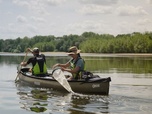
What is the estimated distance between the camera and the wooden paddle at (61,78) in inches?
585

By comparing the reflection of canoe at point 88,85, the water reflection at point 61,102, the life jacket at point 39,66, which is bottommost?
the water reflection at point 61,102

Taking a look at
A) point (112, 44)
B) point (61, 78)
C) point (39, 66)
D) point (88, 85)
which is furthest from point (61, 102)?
point (112, 44)

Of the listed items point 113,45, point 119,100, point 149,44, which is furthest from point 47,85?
point 113,45

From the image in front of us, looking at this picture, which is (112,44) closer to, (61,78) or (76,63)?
(61,78)

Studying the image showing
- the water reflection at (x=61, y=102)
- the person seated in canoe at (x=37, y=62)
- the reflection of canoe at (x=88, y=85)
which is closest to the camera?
the water reflection at (x=61, y=102)

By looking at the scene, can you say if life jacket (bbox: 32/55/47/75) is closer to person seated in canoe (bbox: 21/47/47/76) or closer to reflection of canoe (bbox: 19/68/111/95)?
person seated in canoe (bbox: 21/47/47/76)

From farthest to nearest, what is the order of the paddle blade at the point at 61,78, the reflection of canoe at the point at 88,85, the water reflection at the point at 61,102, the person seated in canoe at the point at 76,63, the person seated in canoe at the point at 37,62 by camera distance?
the person seated in canoe at the point at 37,62 → the paddle blade at the point at 61,78 → the person seated in canoe at the point at 76,63 → the reflection of canoe at the point at 88,85 → the water reflection at the point at 61,102

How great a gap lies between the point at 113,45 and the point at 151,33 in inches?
527

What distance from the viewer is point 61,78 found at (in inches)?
596

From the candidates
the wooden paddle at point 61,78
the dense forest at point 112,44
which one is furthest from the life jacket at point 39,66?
the dense forest at point 112,44

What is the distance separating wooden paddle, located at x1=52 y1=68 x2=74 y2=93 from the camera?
14.9m

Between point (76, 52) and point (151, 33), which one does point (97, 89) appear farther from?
point (151, 33)

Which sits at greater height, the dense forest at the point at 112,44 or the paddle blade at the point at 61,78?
the dense forest at the point at 112,44

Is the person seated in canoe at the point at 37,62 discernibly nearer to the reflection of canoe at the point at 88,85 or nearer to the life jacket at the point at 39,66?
the life jacket at the point at 39,66
